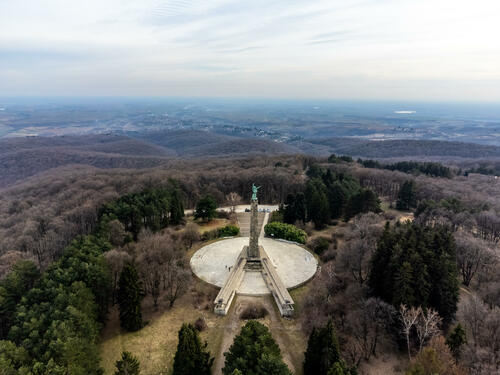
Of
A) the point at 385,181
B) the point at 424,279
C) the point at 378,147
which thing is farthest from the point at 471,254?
the point at 378,147

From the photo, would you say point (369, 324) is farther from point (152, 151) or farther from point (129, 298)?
point (152, 151)

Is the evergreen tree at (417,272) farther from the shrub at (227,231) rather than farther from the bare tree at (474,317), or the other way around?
the shrub at (227,231)

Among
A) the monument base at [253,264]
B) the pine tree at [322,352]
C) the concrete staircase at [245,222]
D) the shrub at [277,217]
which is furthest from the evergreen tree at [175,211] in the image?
the pine tree at [322,352]

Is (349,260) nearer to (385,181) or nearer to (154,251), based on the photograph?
(154,251)

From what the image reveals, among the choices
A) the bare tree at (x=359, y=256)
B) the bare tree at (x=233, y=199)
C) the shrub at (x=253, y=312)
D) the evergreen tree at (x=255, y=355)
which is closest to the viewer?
the evergreen tree at (x=255, y=355)

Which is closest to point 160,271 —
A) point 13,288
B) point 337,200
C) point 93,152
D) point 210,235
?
point 13,288
